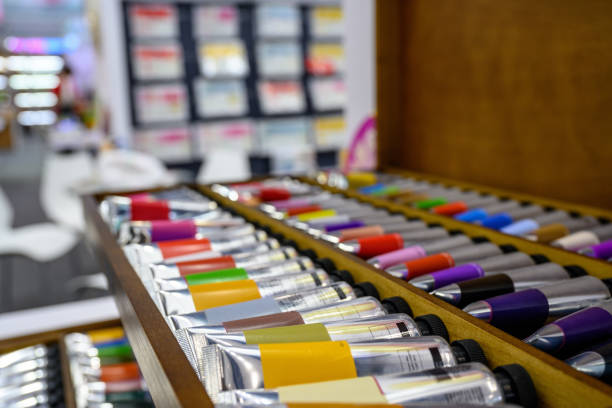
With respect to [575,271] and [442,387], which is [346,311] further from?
[575,271]

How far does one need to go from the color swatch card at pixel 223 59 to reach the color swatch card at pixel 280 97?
37 cm

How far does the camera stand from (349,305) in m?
0.74

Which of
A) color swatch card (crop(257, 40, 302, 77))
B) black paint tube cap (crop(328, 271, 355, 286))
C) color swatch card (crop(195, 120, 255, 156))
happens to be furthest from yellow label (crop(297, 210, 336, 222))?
color swatch card (crop(257, 40, 302, 77))

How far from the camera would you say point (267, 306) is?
755 millimetres

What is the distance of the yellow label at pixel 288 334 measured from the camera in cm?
62

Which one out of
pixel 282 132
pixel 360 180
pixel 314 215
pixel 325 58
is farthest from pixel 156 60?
pixel 314 215

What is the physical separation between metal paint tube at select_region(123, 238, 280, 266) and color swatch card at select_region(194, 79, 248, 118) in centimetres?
537

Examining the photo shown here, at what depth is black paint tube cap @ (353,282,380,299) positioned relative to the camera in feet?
2.72

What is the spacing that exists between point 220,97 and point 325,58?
62.0 inches

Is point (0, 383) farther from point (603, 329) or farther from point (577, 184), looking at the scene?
point (577, 184)

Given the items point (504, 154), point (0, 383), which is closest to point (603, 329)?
point (504, 154)

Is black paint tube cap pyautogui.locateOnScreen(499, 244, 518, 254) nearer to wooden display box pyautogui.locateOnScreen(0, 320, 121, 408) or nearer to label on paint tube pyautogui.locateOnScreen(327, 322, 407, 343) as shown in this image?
label on paint tube pyautogui.locateOnScreen(327, 322, 407, 343)

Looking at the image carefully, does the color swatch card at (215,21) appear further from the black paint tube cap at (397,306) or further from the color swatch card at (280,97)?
the black paint tube cap at (397,306)

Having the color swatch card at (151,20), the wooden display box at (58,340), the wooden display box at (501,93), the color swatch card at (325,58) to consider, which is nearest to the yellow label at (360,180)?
the wooden display box at (501,93)
